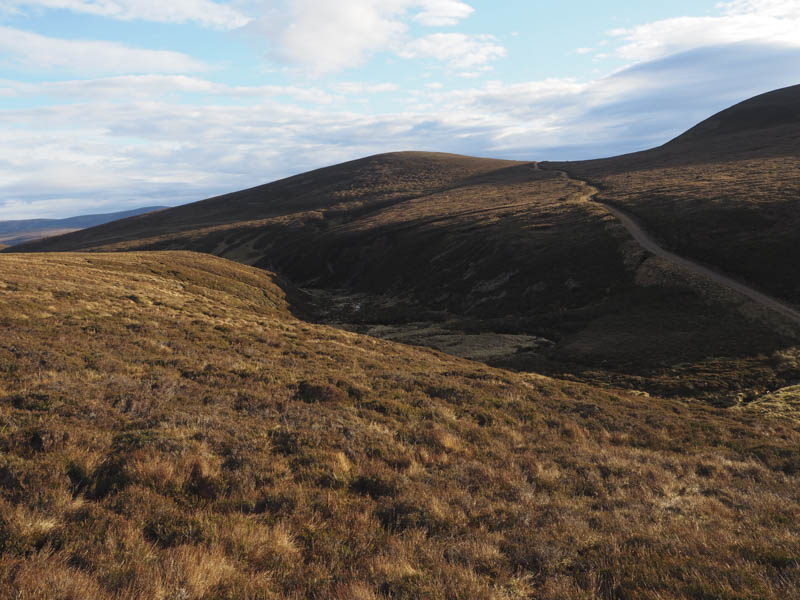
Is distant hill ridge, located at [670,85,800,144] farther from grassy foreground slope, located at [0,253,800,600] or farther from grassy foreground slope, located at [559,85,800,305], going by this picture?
grassy foreground slope, located at [0,253,800,600]

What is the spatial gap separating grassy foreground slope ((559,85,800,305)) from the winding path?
1.32 metres

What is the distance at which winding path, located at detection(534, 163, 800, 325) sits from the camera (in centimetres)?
3378

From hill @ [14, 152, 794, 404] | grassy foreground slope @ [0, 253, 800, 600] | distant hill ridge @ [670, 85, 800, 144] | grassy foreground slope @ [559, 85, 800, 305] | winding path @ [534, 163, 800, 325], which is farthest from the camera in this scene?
distant hill ridge @ [670, 85, 800, 144]

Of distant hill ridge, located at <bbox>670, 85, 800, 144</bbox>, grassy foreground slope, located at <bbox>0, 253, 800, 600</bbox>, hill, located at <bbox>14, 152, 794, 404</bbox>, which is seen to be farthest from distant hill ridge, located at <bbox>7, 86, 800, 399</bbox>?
grassy foreground slope, located at <bbox>0, 253, 800, 600</bbox>

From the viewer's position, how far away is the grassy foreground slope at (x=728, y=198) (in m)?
42.2

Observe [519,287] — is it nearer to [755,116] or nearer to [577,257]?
[577,257]

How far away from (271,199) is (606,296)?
15964cm

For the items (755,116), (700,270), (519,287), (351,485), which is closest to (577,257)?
(519,287)

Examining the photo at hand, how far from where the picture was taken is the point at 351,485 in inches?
344

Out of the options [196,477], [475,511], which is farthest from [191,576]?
[475,511]

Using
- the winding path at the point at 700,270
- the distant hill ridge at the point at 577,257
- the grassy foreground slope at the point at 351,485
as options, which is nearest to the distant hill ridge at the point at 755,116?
the distant hill ridge at the point at 577,257

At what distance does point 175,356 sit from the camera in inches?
660

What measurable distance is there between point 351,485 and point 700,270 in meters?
46.7

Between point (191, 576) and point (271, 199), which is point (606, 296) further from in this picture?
point (271, 199)
